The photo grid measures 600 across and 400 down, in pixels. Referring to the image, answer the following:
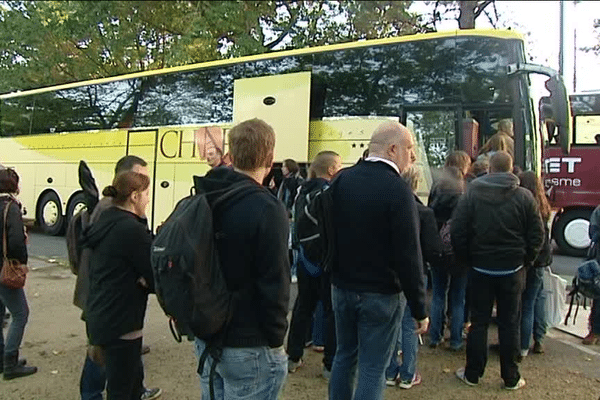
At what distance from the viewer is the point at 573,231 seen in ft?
42.4

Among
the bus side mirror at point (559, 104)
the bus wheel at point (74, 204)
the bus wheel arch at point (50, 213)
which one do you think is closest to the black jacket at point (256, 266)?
the bus side mirror at point (559, 104)

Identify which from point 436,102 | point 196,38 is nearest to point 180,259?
point 436,102

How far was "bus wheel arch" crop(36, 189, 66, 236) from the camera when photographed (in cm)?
1404

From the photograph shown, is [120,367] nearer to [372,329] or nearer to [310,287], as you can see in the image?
[372,329]

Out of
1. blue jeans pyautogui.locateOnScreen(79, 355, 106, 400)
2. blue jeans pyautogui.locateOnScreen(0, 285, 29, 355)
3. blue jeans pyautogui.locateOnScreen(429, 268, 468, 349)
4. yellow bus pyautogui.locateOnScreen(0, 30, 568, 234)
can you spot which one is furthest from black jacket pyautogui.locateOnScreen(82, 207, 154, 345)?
blue jeans pyautogui.locateOnScreen(429, 268, 468, 349)

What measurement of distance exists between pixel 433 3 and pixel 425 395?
14969mm

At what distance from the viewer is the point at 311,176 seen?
4699mm

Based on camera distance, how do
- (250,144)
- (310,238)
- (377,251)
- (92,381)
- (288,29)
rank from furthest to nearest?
(288,29)
(310,238)
(92,381)
(377,251)
(250,144)

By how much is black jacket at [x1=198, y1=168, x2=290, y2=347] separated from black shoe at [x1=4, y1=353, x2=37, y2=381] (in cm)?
301

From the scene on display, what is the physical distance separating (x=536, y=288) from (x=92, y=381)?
379 centimetres

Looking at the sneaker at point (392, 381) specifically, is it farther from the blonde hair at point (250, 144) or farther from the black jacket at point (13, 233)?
the black jacket at point (13, 233)

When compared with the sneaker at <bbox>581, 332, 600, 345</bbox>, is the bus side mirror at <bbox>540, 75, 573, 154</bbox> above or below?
above

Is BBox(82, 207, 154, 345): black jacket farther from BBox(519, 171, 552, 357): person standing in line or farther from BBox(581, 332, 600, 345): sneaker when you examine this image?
BBox(581, 332, 600, 345): sneaker

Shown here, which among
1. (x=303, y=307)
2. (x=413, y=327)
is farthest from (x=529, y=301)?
(x=303, y=307)
